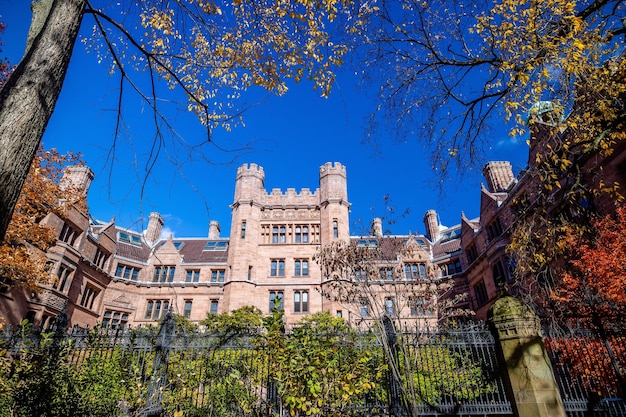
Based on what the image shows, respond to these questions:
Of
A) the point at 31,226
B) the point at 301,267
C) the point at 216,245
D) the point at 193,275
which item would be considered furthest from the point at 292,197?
the point at 31,226

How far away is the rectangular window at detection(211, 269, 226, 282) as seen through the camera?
30.7m

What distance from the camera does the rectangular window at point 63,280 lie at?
70.4 ft

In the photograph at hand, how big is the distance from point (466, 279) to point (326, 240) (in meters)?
12.1

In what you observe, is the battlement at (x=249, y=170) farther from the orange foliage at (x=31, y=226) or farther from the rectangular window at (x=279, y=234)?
the orange foliage at (x=31, y=226)

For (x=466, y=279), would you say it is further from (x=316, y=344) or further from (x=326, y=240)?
(x=316, y=344)

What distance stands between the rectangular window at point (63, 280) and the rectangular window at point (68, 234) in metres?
1.87

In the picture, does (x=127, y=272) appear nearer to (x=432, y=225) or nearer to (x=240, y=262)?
(x=240, y=262)

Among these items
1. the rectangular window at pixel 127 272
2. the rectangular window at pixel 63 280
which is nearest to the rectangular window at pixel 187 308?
the rectangular window at pixel 127 272

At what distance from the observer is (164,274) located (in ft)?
101

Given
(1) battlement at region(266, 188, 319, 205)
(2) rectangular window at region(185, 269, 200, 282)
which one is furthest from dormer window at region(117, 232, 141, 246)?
(1) battlement at region(266, 188, 319, 205)

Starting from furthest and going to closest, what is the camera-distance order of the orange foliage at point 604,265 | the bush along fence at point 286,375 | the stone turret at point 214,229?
the stone turret at point 214,229 → the orange foliage at point 604,265 → the bush along fence at point 286,375

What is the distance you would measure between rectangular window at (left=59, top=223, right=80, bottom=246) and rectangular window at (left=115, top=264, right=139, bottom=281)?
6048mm

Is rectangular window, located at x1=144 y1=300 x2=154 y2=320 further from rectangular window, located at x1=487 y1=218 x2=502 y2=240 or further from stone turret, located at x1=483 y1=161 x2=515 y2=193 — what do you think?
stone turret, located at x1=483 y1=161 x2=515 y2=193

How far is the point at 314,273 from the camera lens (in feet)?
93.5
